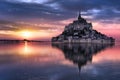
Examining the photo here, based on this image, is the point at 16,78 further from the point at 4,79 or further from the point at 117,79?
the point at 117,79

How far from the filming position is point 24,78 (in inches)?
1181

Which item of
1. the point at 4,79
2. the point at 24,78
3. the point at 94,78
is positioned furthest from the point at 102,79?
the point at 4,79

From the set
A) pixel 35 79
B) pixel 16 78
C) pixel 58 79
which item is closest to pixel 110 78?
pixel 58 79

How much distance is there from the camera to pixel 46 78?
30797mm

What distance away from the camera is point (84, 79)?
30.3m

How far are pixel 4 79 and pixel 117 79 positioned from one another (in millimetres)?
14189

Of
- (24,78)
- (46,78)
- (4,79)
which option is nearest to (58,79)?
(46,78)

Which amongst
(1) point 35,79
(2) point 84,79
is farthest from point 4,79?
(2) point 84,79

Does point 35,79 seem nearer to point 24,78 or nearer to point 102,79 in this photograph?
point 24,78

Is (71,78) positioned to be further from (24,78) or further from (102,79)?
(24,78)

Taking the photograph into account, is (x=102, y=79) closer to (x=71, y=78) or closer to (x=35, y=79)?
(x=71, y=78)

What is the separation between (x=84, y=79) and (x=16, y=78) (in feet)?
28.3

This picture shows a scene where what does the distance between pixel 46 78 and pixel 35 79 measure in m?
1.57

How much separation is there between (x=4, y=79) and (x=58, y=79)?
6781mm
